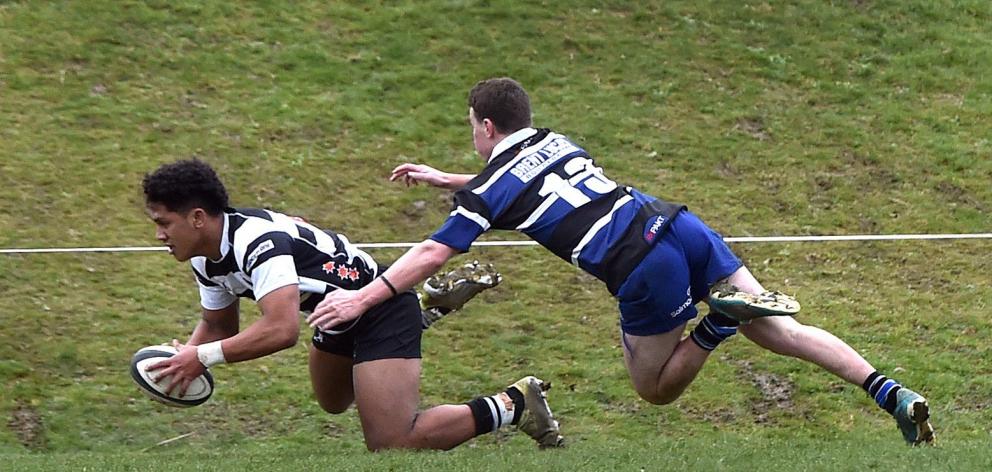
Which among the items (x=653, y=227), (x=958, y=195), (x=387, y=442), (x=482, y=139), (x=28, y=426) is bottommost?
(x=28, y=426)

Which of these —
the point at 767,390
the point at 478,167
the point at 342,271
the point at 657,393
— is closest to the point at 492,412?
the point at 657,393

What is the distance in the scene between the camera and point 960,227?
1054 centimetres

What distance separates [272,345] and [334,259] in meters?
0.58

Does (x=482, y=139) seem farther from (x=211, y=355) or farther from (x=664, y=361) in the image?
(x=211, y=355)

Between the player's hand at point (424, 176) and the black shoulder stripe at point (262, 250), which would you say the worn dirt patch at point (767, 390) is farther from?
the black shoulder stripe at point (262, 250)

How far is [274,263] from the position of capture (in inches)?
201

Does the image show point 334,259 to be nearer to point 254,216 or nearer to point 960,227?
point 254,216

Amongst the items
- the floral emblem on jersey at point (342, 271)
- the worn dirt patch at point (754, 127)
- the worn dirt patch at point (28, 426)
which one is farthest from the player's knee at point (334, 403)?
the worn dirt patch at point (754, 127)

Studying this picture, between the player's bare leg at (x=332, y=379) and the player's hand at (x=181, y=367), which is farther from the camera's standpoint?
the player's bare leg at (x=332, y=379)

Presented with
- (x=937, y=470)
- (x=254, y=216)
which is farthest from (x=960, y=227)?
(x=254, y=216)

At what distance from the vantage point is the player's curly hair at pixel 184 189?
5.11 metres

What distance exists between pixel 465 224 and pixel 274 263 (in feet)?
2.49

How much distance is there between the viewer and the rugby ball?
5223 mm

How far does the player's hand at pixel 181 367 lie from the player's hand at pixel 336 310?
49 cm
